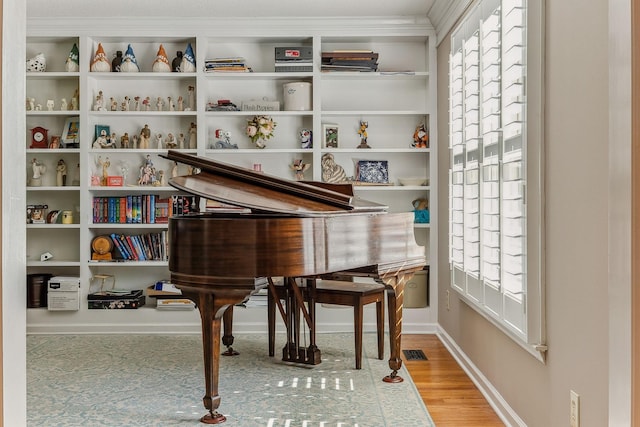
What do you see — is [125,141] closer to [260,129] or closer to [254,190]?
[260,129]

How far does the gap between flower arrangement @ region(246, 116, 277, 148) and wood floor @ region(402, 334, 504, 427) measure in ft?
6.38

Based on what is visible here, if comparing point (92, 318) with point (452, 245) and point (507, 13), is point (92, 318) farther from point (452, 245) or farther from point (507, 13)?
point (507, 13)

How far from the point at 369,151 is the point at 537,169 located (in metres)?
2.57

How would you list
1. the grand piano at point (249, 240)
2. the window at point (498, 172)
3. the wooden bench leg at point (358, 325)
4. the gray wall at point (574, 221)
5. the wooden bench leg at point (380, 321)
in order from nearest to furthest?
the gray wall at point (574, 221) → the window at point (498, 172) → the grand piano at point (249, 240) → the wooden bench leg at point (358, 325) → the wooden bench leg at point (380, 321)

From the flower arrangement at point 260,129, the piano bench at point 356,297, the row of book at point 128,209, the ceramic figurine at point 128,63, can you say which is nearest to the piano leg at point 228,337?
the piano bench at point 356,297

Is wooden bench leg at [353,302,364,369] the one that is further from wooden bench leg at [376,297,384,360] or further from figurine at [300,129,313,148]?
figurine at [300,129,313,148]

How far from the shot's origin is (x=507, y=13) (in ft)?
9.14

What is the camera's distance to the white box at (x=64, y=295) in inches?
192

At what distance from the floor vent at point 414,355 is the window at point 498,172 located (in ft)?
1.73

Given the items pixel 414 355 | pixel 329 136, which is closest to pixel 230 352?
pixel 414 355

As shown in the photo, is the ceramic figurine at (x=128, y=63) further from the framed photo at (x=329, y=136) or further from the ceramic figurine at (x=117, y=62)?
the framed photo at (x=329, y=136)

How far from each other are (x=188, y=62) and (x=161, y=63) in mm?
214

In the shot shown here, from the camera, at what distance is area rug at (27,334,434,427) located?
2961 mm

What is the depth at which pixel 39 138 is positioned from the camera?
5.03 meters
